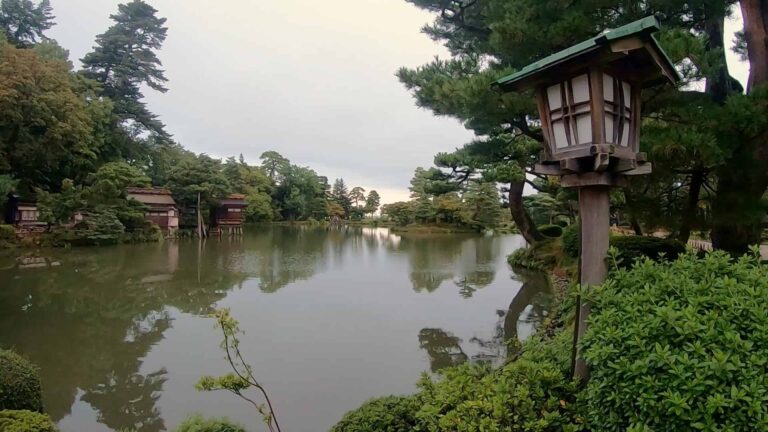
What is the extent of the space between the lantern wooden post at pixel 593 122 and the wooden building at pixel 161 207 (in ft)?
64.2

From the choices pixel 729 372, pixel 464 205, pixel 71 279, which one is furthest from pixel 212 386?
pixel 464 205

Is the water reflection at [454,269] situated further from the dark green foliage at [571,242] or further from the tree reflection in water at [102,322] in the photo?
the tree reflection in water at [102,322]

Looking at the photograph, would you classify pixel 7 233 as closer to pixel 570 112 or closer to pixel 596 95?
pixel 570 112

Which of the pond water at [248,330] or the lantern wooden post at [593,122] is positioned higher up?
the lantern wooden post at [593,122]

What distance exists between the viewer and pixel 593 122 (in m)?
1.87

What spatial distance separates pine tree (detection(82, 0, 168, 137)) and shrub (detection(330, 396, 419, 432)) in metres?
21.5

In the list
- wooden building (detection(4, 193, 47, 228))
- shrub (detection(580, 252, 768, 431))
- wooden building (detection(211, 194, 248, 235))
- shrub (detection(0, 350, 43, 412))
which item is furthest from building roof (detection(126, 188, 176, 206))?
shrub (detection(580, 252, 768, 431))

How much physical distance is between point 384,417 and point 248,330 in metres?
3.75

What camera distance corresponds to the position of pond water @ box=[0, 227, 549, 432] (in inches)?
134

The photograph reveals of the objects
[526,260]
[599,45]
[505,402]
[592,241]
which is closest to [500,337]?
[592,241]

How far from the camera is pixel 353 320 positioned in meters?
5.83

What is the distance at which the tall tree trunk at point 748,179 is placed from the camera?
3.48 metres

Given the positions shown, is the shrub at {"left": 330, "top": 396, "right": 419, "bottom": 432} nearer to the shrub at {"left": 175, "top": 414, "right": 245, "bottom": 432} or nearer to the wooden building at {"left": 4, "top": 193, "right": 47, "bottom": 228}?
the shrub at {"left": 175, "top": 414, "right": 245, "bottom": 432}

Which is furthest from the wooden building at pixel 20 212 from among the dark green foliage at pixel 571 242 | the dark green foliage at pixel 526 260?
the dark green foliage at pixel 571 242
